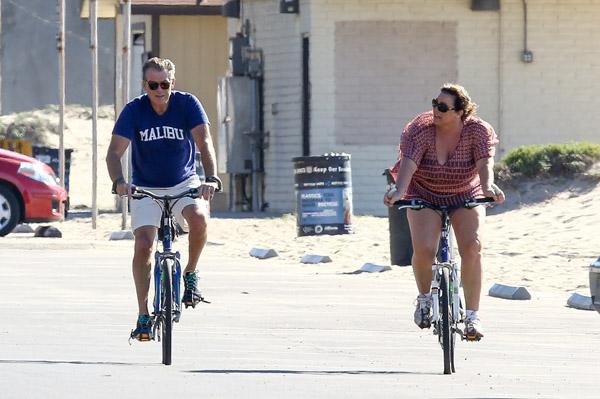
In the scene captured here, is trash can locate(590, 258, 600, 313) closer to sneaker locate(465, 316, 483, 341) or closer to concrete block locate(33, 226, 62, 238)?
sneaker locate(465, 316, 483, 341)

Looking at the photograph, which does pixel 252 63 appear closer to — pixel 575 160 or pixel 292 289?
pixel 575 160

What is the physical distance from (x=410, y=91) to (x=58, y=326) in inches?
678

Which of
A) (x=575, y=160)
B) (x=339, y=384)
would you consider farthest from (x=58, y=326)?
(x=575, y=160)

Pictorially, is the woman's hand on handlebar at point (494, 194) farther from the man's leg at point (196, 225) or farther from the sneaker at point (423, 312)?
the man's leg at point (196, 225)

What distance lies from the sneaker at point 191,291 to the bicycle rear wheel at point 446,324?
168 centimetres

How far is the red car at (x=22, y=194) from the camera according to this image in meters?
23.5

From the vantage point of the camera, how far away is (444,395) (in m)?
9.41

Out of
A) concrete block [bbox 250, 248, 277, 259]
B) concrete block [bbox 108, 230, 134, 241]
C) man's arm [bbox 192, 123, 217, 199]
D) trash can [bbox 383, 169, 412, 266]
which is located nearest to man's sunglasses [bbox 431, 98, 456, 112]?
man's arm [bbox 192, 123, 217, 199]

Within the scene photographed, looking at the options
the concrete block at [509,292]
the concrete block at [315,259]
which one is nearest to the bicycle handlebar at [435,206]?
the concrete block at [509,292]

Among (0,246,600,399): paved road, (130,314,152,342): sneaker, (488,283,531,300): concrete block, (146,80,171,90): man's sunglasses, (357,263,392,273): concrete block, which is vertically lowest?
(357,263,392,273): concrete block

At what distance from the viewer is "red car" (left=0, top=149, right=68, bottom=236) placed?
927 inches

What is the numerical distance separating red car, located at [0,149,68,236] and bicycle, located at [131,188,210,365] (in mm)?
12639

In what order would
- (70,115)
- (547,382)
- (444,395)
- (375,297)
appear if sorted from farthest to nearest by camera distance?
(70,115) < (375,297) < (547,382) < (444,395)

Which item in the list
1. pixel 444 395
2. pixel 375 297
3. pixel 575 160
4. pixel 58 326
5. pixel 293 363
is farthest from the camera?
pixel 575 160
